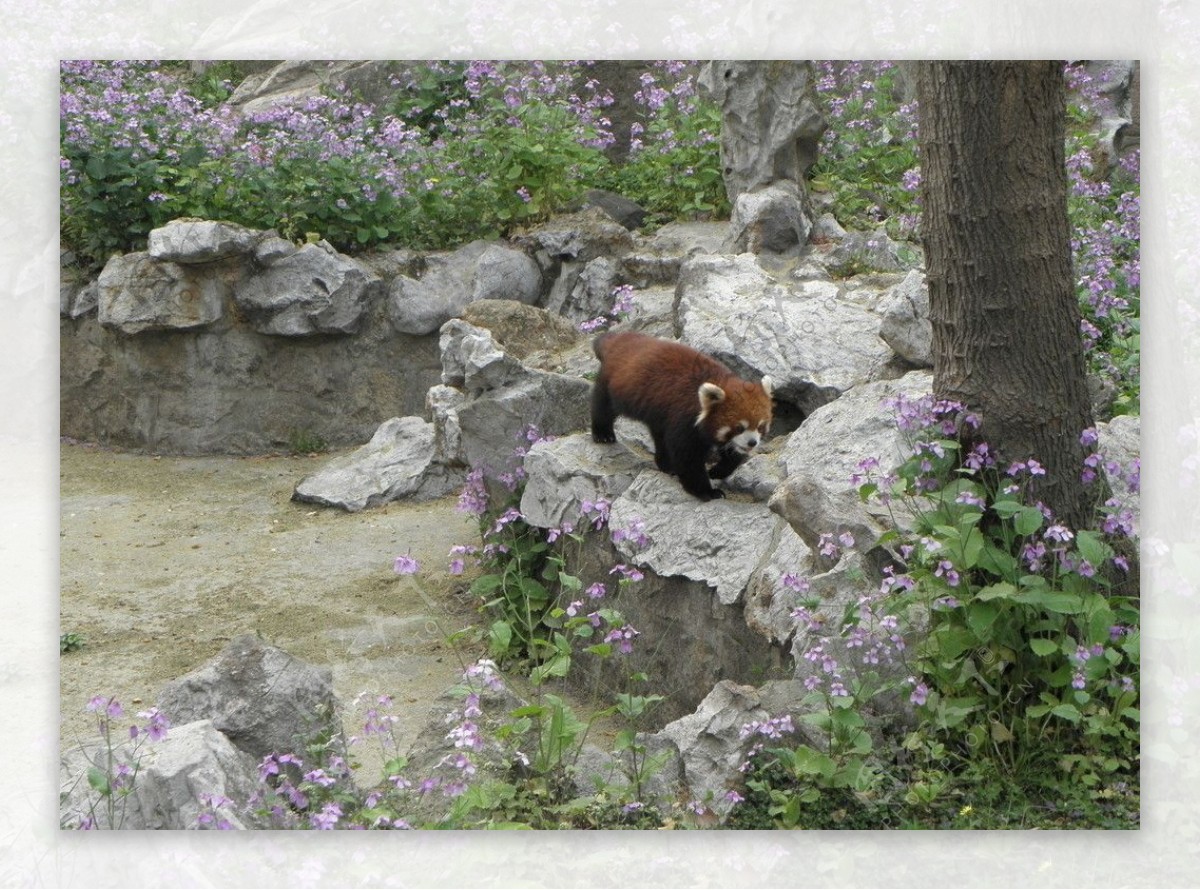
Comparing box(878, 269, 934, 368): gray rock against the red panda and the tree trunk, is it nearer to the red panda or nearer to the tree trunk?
the red panda

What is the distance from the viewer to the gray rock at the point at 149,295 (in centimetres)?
761

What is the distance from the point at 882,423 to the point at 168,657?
300cm

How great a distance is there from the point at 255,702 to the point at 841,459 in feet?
7.60

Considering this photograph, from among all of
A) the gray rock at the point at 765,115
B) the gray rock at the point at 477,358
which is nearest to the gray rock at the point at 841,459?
the gray rock at the point at 477,358

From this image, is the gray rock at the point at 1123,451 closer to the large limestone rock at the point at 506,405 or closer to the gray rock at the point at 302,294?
the large limestone rock at the point at 506,405

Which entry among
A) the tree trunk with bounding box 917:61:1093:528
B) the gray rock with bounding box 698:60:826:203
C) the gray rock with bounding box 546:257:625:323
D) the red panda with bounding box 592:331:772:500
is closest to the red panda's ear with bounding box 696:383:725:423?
the red panda with bounding box 592:331:772:500

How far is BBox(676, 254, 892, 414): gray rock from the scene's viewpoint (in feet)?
18.6

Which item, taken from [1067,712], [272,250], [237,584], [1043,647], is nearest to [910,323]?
[1043,647]

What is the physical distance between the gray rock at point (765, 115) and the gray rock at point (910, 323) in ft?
7.53

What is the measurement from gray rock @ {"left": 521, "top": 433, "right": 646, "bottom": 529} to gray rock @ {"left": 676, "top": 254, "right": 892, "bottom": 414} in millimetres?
707

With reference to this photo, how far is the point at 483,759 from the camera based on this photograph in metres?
3.77

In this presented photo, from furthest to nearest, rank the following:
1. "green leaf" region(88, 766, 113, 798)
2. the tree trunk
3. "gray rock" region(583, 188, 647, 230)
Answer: "gray rock" region(583, 188, 647, 230)
the tree trunk
"green leaf" region(88, 766, 113, 798)

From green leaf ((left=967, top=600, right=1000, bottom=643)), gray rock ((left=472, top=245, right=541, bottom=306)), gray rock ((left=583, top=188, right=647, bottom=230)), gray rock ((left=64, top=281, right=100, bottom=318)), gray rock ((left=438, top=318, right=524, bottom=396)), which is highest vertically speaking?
gray rock ((left=583, top=188, right=647, bottom=230))

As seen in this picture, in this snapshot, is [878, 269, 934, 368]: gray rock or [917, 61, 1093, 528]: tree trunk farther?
[878, 269, 934, 368]: gray rock
